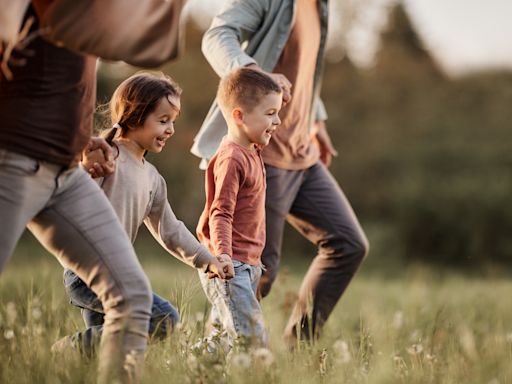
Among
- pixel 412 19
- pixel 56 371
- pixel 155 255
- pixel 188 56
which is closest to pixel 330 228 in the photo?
pixel 56 371

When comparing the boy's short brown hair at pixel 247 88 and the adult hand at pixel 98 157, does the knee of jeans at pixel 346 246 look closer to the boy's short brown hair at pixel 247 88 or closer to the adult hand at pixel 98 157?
the boy's short brown hair at pixel 247 88

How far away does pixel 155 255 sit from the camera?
794 inches

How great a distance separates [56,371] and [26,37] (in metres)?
1.17

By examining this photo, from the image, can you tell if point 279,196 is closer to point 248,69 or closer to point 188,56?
point 248,69

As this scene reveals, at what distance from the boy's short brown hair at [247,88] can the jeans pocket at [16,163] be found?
4.41 ft

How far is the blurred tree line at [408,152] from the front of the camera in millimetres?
19203

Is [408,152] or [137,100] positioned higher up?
[137,100]

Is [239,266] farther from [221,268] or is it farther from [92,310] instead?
[92,310]

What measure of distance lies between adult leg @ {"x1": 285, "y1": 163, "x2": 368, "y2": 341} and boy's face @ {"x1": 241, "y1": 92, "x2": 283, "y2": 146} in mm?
946

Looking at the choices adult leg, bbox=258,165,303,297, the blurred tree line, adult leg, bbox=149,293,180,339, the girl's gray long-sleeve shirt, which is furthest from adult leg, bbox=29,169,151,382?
the blurred tree line

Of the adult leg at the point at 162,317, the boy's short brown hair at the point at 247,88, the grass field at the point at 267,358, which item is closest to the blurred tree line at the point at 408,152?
→ the grass field at the point at 267,358

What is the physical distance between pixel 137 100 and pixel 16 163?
38.1 inches

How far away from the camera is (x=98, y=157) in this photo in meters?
3.65

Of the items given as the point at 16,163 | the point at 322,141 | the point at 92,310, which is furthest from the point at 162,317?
the point at 322,141
